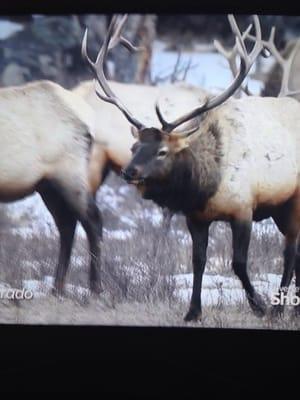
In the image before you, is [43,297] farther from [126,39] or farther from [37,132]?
[126,39]

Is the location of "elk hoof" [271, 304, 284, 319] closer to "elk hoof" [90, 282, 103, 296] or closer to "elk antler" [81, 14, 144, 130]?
"elk hoof" [90, 282, 103, 296]

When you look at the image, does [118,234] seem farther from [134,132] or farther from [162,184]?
[134,132]

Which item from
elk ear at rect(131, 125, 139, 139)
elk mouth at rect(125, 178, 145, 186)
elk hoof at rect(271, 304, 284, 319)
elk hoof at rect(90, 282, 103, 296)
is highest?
elk ear at rect(131, 125, 139, 139)

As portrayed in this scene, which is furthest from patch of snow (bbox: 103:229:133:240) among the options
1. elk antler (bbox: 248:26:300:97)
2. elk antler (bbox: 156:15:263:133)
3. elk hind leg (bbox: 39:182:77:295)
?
elk antler (bbox: 248:26:300:97)

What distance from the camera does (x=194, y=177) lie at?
11.2 feet

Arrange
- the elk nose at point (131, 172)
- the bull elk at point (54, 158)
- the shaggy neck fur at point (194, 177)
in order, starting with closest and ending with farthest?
the elk nose at point (131, 172)
the shaggy neck fur at point (194, 177)
the bull elk at point (54, 158)

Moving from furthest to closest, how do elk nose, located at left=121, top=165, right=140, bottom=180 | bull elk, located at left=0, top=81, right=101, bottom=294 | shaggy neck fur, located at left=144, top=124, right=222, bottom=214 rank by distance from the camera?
bull elk, located at left=0, top=81, right=101, bottom=294 < shaggy neck fur, located at left=144, top=124, right=222, bottom=214 < elk nose, located at left=121, top=165, right=140, bottom=180

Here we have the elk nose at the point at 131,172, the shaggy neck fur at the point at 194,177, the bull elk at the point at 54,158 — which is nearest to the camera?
the elk nose at the point at 131,172

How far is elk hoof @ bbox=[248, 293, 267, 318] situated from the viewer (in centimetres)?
339

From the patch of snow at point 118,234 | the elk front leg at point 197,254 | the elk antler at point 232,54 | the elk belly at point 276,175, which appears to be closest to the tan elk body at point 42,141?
the patch of snow at point 118,234

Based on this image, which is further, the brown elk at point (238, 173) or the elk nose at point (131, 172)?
the brown elk at point (238, 173)

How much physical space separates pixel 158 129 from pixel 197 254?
546 mm

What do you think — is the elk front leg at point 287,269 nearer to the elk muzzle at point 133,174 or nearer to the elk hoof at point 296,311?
the elk hoof at point 296,311

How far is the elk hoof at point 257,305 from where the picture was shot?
339 cm
